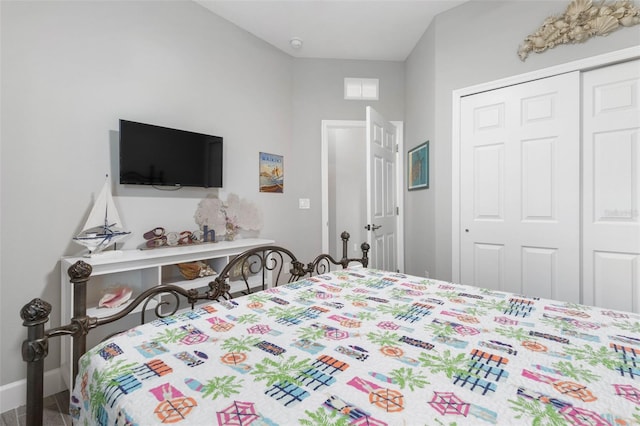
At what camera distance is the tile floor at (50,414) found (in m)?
1.71

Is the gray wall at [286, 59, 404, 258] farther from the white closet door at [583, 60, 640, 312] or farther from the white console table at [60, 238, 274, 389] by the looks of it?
the white closet door at [583, 60, 640, 312]

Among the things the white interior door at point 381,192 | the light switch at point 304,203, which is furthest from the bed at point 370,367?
the light switch at point 304,203

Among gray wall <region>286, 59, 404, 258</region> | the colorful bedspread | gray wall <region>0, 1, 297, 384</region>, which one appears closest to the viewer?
the colorful bedspread

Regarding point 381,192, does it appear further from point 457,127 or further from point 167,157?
point 167,157

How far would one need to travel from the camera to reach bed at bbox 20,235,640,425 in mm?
658

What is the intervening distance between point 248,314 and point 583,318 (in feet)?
4.31

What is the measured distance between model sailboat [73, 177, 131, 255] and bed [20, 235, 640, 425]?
1135 mm

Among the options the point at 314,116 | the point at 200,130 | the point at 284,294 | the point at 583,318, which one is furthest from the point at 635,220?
the point at 200,130

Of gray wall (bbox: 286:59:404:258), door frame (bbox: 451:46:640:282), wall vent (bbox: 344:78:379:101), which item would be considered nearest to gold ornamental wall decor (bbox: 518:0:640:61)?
door frame (bbox: 451:46:640:282)

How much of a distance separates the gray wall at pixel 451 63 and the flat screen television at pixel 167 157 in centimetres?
210

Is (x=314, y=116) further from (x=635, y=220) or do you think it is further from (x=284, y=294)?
(x=635, y=220)

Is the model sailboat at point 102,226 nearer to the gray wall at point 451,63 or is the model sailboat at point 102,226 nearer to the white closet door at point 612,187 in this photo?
the gray wall at point 451,63

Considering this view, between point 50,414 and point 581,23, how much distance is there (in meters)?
4.22

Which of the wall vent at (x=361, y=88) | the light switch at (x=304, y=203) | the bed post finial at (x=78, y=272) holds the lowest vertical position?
the bed post finial at (x=78, y=272)
